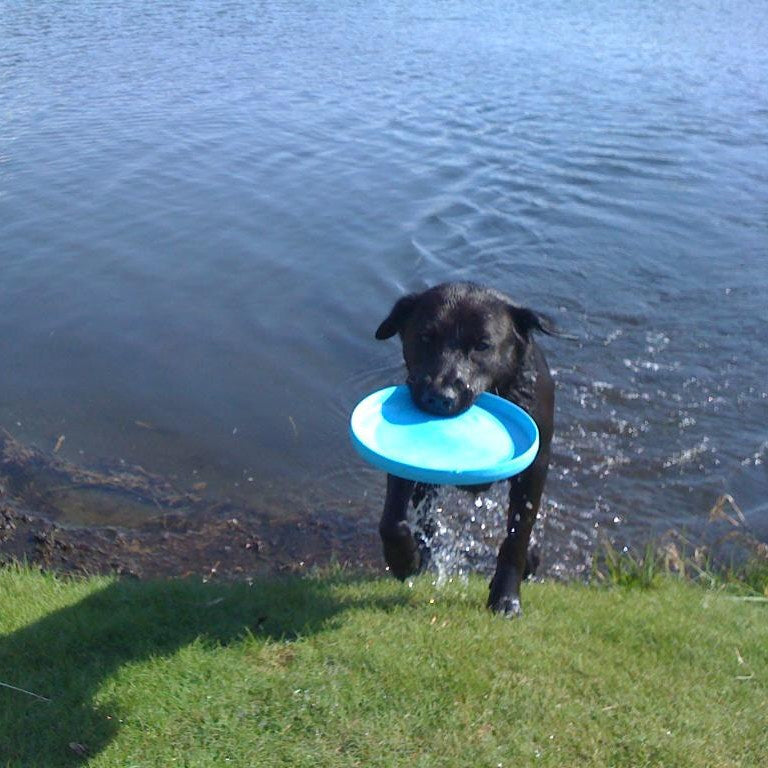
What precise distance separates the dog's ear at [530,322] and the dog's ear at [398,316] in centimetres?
52

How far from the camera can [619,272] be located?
36.0 ft

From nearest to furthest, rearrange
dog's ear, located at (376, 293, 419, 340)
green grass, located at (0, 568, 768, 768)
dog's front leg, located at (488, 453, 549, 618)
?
green grass, located at (0, 568, 768, 768)
dog's front leg, located at (488, 453, 549, 618)
dog's ear, located at (376, 293, 419, 340)

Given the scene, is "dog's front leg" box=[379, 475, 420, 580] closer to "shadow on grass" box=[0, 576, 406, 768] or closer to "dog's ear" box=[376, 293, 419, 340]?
"shadow on grass" box=[0, 576, 406, 768]

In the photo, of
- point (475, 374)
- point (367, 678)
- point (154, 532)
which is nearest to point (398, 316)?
point (475, 374)

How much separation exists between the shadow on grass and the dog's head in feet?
3.47

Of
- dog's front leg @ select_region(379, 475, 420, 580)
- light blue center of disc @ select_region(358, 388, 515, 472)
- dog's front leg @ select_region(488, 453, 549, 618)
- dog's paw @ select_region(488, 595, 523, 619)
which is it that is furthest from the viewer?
dog's front leg @ select_region(379, 475, 420, 580)

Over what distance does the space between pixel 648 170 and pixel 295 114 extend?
532cm

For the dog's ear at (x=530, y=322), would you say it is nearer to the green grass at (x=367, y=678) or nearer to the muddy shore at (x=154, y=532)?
the green grass at (x=367, y=678)

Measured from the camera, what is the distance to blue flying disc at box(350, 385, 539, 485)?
4672 millimetres

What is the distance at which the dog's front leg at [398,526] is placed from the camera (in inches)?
216

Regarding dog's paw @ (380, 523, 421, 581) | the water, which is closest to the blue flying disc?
dog's paw @ (380, 523, 421, 581)

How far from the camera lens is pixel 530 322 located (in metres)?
5.57

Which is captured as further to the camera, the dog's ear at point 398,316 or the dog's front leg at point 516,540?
the dog's ear at point 398,316

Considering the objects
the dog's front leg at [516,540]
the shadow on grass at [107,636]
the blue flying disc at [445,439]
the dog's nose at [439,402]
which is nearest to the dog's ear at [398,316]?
the blue flying disc at [445,439]
